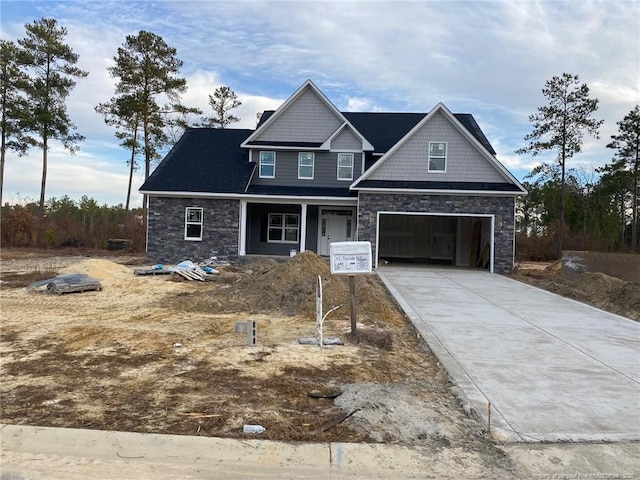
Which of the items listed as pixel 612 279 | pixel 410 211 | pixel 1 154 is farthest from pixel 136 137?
pixel 612 279

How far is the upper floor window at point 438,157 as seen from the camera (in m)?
20.2

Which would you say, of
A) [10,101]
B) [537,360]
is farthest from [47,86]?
[537,360]

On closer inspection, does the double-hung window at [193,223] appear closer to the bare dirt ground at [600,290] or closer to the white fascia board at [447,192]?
the white fascia board at [447,192]

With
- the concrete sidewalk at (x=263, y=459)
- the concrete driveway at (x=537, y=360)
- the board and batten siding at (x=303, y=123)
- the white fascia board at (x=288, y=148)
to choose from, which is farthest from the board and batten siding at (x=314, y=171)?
the concrete sidewalk at (x=263, y=459)

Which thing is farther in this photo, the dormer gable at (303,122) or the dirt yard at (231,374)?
the dormer gable at (303,122)

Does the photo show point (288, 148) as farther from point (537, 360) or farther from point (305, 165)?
point (537, 360)

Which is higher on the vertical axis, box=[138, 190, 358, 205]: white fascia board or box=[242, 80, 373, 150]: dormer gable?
box=[242, 80, 373, 150]: dormer gable

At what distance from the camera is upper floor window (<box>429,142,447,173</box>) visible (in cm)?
2016

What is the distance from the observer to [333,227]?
23.1 m

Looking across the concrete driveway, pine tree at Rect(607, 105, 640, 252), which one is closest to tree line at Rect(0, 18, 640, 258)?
pine tree at Rect(607, 105, 640, 252)

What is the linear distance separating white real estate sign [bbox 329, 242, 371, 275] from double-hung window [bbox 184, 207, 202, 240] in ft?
49.0

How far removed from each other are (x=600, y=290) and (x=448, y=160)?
846cm

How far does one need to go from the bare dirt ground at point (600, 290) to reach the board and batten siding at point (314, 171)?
29.5 feet

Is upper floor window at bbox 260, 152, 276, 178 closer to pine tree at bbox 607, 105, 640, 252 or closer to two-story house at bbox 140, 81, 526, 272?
two-story house at bbox 140, 81, 526, 272
